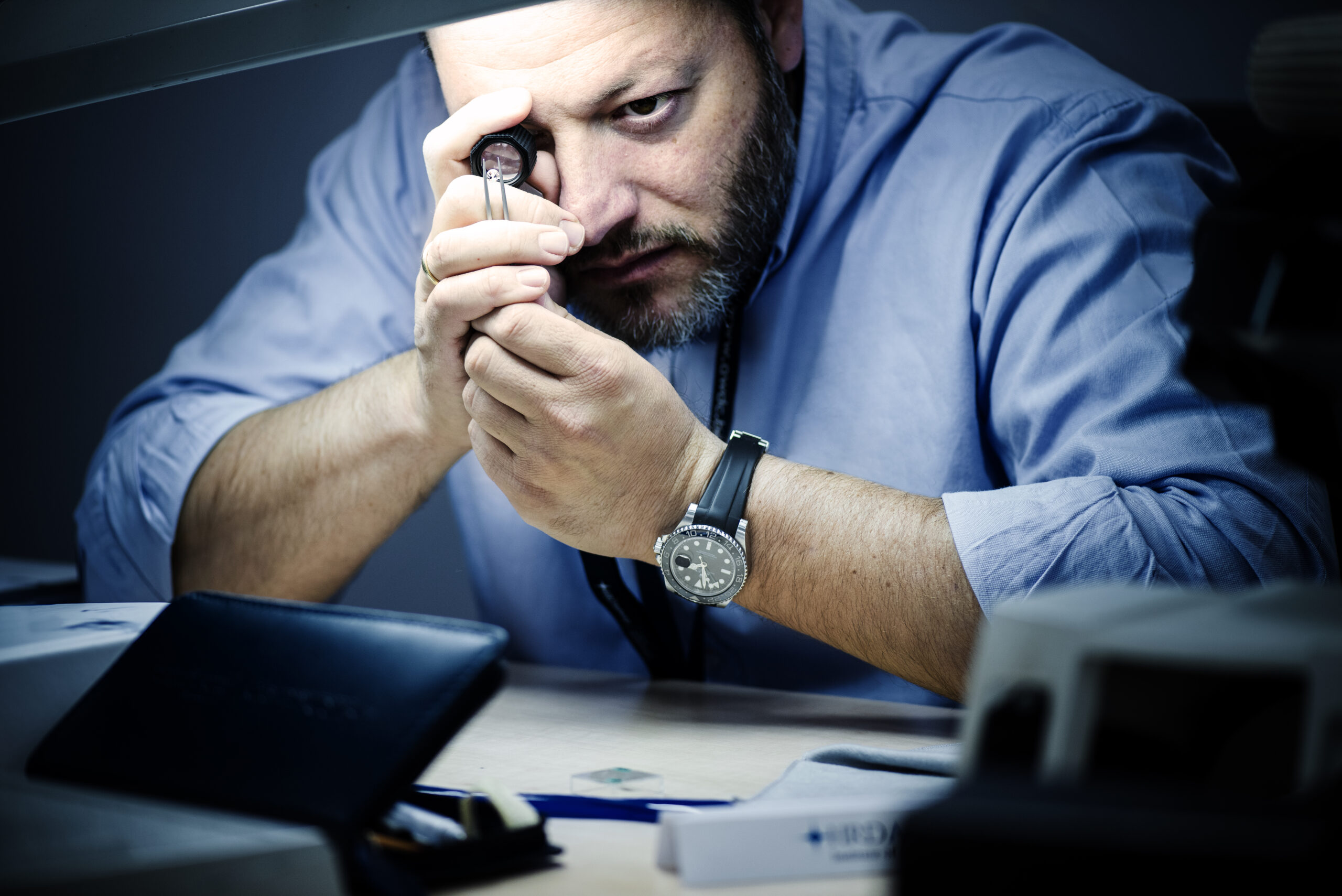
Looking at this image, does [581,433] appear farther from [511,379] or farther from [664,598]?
[664,598]

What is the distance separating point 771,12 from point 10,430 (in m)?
2.10

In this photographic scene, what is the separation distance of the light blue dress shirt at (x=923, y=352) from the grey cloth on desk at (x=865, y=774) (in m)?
0.25

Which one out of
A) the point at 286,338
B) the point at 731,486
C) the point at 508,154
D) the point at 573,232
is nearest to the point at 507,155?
the point at 508,154

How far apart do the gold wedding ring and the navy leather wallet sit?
0.46 m

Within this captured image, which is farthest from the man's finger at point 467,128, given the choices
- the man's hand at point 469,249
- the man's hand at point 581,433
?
the man's hand at point 581,433

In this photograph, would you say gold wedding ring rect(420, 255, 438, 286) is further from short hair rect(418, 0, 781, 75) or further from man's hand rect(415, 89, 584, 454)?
short hair rect(418, 0, 781, 75)

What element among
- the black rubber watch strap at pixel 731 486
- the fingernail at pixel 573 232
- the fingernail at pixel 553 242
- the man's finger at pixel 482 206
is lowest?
the black rubber watch strap at pixel 731 486

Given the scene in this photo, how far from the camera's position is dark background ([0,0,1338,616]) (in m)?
2.23

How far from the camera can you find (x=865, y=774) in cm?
70

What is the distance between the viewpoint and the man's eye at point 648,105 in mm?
1109

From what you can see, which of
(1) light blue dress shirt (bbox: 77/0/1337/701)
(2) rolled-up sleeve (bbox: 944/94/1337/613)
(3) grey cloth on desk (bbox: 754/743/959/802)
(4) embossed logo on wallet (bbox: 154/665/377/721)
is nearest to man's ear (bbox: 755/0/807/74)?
(1) light blue dress shirt (bbox: 77/0/1337/701)

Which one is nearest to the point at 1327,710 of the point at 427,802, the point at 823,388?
the point at 427,802

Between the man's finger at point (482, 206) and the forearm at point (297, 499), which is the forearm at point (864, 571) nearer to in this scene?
the man's finger at point (482, 206)

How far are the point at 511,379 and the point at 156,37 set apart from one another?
1.25 ft
